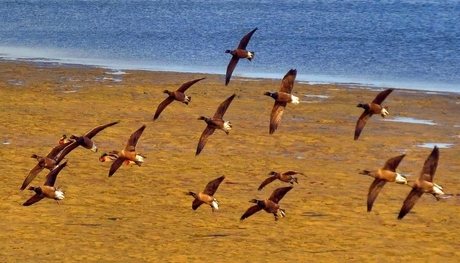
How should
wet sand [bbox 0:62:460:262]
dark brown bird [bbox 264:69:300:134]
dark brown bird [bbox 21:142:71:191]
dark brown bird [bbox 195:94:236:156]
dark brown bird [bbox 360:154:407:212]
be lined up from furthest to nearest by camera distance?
wet sand [bbox 0:62:460:262] < dark brown bird [bbox 21:142:71:191] < dark brown bird [bbox 264:69:300:134] < dark brown bird [bbox 195:94:236:156] < dark brown bird [bbox 360:154:407:212]

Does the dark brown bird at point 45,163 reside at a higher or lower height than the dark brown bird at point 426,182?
lower

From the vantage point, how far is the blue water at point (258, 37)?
156 ft

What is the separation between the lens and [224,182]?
22.6 m

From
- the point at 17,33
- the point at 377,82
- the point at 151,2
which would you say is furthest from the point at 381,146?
the point at 151,2

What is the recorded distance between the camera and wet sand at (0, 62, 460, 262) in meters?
18.0

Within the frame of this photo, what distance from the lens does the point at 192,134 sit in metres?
27.9

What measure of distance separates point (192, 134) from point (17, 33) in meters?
40.7

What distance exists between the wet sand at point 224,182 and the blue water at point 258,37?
35.2ft

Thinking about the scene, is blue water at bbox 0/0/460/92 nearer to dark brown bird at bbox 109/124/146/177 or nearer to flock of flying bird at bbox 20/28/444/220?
flock of flying bird at bbox 20/28/444/220

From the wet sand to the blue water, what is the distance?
10737 mm

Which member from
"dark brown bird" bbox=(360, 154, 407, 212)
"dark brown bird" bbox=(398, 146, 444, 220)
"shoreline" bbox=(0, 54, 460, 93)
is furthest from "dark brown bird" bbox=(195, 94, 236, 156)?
"shoreline" bbox=(0, 54, 460, 93)

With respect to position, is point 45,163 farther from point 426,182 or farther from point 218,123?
point 426,182

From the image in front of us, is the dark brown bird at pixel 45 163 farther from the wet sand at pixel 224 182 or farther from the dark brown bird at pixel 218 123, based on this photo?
the dark brown bird at pixel 218 123

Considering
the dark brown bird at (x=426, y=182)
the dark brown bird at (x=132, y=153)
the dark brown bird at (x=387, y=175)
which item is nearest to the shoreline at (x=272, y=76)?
the dark brown bird at (x=132, y=153)
